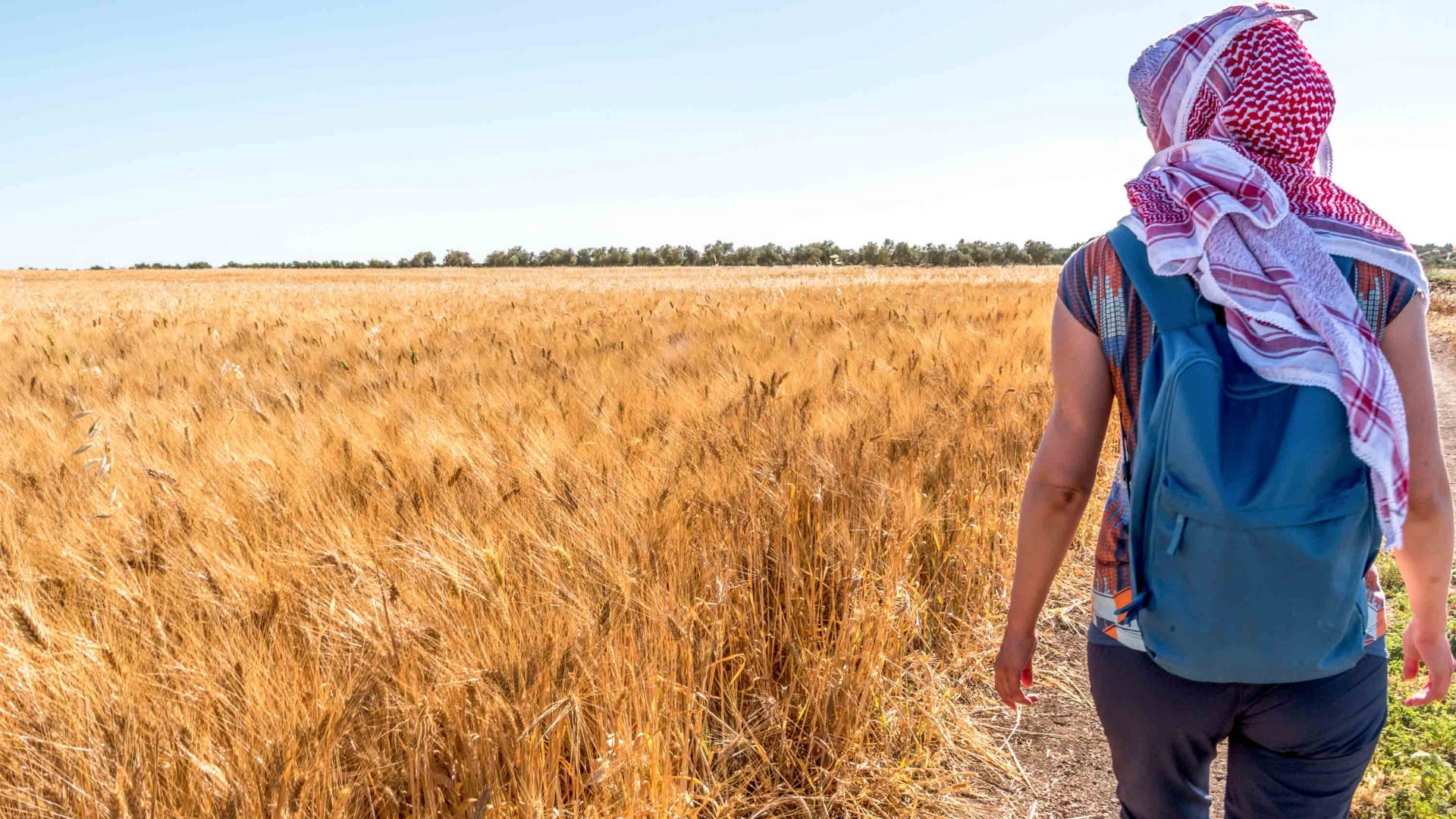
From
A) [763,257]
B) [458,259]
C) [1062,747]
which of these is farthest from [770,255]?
[1062,747]

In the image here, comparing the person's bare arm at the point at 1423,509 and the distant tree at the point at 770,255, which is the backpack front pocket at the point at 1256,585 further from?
the distant tree at the point at 770,255

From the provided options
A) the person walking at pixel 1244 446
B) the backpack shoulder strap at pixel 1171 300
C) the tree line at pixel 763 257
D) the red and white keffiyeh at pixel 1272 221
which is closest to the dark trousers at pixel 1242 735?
the person walking at pixel 1244 446

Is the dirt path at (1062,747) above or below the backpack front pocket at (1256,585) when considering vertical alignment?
below

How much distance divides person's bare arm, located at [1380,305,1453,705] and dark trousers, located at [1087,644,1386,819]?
4.8 inches

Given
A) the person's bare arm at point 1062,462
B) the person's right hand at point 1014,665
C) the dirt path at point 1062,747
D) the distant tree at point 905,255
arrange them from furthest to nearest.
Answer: the distant tree at point 905,255 → the dirt path at point 1062,747 → the person's right hand at point 1014,665 → the person's bare arm at point 1062,462

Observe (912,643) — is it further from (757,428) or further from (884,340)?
(884,340)

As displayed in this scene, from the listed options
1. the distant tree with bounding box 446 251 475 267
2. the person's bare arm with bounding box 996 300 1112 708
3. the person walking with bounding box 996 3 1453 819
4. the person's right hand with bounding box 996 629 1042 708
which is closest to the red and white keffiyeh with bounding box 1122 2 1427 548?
the person walking with bounding box 996 3 1453 819

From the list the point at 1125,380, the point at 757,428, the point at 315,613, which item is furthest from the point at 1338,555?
the point at 757,428

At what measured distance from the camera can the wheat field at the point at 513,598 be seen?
136 centimetres

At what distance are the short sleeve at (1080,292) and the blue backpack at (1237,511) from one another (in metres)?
0.07

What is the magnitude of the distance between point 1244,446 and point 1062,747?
1.66 metres

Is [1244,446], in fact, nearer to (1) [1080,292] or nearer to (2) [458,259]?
(1) [1080,292]

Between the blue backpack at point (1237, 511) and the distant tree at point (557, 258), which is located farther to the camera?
the distant tree at point (557, 258)

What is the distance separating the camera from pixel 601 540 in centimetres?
199
